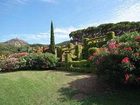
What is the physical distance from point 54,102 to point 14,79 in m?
4.22

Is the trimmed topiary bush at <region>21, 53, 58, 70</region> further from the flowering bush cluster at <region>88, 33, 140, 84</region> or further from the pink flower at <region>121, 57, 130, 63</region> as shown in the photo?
the pink flower at <region>121, 57, 130, 63</region>

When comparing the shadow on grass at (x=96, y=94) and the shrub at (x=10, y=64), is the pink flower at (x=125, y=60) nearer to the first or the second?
the shadow on grass at (x=96, y=94)

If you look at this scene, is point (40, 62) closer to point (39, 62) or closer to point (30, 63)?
point (39, 62)

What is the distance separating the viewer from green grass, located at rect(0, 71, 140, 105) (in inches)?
545

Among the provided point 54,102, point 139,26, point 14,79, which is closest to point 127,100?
point 54,102

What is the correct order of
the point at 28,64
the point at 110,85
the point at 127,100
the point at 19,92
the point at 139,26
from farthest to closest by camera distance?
1. the point at 139,26
2. the point at 28,64
3. the point at 110,85
4. the point at 19,92
5. the point at 127,100

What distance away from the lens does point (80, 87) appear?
16062 millimetres

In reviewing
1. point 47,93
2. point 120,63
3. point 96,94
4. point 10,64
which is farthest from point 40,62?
point 120,63

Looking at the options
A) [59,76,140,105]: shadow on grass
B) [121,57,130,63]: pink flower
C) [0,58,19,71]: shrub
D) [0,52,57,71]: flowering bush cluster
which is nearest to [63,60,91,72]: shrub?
[0,52,57,71]: flowering bush cluster

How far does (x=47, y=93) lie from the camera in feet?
50.1

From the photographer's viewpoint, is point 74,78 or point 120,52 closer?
point 120,52

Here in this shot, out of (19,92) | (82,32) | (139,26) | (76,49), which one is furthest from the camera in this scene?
(82,32)

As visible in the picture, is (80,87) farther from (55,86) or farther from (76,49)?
(76,49)

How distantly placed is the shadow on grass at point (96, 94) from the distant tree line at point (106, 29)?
111 feet
